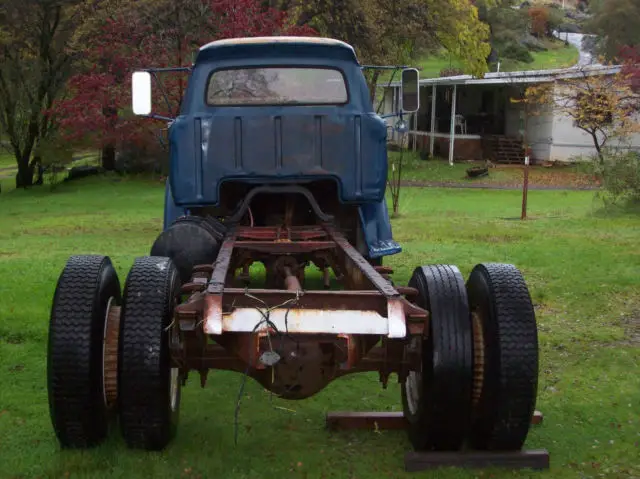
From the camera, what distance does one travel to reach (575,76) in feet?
90.1

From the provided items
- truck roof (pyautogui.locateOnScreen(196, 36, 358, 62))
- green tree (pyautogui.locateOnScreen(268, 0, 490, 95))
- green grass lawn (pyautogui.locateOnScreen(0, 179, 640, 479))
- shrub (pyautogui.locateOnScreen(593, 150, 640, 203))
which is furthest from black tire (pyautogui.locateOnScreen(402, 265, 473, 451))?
green tree (pyautogui.locateOnScreen(268, 0, 490, 95))

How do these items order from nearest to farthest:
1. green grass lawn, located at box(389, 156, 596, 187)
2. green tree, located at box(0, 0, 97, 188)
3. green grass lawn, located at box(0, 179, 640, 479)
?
1. green grass lawn, located at box(0, 179, 640, 479)
2. green grass lawn, located at box(389, 156, 596, 187)
3. green tree, located at box(0, 0, 97, 188)

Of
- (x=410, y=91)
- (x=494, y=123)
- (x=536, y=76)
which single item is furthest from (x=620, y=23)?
(x=410, y=91)

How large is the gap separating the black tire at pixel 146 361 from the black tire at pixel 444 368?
1294 mm

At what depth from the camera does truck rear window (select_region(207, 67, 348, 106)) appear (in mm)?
6699

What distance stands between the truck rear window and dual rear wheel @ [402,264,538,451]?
9.37 ft

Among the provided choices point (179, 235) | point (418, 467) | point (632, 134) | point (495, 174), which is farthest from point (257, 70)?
point (632, 134)

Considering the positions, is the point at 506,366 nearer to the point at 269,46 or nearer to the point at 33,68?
the point at 269,46

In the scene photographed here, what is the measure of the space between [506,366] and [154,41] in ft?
42.9

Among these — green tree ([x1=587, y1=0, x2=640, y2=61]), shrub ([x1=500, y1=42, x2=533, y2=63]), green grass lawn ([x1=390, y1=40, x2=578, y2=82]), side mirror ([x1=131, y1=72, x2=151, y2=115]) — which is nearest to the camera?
side mirror ([x1=131, y1=72, x2=151, y2=115])

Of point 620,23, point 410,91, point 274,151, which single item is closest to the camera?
point 274,151

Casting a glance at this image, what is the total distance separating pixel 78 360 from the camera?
395 cm

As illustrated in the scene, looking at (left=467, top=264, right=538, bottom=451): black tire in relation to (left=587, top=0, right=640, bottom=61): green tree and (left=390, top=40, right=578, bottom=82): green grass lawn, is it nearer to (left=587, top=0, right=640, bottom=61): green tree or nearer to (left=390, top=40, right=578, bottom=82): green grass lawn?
(left=587, top=0, right=640, bottom=61): green tree

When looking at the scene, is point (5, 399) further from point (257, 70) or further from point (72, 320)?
point (257, 70)
